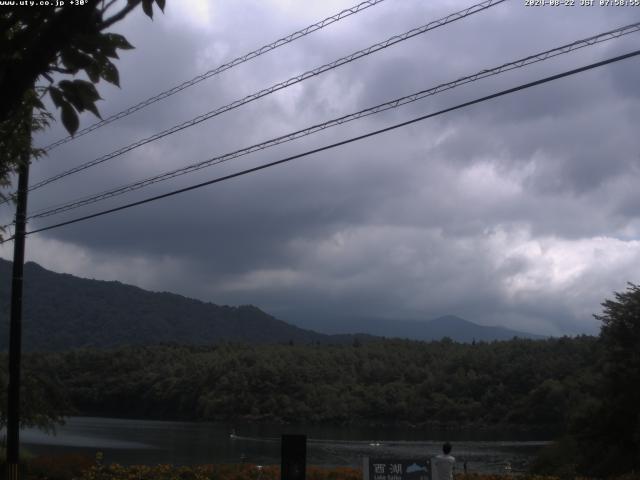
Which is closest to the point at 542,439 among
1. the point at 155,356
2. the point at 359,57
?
the point at 359,57

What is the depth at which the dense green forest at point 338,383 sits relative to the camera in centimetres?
7200

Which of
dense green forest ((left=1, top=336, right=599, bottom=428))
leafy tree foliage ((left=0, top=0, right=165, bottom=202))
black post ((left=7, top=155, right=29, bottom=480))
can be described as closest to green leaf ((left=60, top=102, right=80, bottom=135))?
leafy tree foliage ((left=0, top=0, right=165, bottom=202))

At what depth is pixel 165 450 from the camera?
1661 inches

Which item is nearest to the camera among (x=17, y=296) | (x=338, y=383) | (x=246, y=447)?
(x=17, y=296)

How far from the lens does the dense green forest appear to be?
2835 inches

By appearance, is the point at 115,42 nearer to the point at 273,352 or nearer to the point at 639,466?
the point at 639,466

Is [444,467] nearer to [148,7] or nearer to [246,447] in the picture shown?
[148,7]

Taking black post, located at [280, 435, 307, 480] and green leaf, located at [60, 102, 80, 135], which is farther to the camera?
black post, located at [280, 435, 307, 480]

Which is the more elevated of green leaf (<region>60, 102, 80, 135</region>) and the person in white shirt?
green leaf (<region>60, 102, 80, 135</region>)

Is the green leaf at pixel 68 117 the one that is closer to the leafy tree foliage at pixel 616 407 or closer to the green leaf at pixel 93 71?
the green leaf at pixel 93 71

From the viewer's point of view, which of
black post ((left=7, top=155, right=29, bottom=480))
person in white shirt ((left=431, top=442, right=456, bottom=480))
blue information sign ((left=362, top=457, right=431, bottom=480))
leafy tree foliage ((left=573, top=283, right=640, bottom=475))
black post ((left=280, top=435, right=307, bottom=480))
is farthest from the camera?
leafy tree foliage ((left=573, top=283, right=640, bottom=475))

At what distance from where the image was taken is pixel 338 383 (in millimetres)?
87875

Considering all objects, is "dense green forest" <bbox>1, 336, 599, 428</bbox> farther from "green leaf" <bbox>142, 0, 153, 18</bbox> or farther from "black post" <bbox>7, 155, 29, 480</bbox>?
"green leaf" <bbox>142, 0, 153, 18</bbox>

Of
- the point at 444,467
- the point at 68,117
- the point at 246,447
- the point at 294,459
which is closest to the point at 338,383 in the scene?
the point at 246,447
